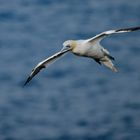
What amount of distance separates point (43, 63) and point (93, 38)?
2.71m

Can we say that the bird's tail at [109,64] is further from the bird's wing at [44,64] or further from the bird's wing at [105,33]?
the bird's wing at [44,64]

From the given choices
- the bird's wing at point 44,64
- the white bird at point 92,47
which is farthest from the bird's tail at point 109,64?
the bird's wing at point 44,64

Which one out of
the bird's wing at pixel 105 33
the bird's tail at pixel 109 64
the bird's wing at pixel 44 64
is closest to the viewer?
the bird's wing at pixel 105 33

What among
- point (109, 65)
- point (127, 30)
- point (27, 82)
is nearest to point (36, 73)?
point (27, 82)

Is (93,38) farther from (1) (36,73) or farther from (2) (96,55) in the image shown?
(1) (36,73)

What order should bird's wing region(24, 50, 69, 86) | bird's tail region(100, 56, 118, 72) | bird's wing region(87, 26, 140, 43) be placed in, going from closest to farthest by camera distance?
bird's wing region(87, 26, 140, 43) → bird's tail region(100, 56, 118, 72) → bird's wing region(24, 50, 69, 86)

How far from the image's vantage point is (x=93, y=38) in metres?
20.8

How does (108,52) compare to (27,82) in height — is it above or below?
above

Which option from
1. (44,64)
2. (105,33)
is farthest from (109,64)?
(44,64)

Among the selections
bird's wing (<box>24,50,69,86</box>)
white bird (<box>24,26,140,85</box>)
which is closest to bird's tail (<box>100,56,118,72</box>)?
white bird (<box>24,26,140,85</box>)

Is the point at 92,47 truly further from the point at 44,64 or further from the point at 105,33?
the point at 44,64

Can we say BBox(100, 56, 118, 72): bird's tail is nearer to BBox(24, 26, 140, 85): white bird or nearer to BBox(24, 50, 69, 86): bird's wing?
BBox(24, 26, 140, 85): white bird

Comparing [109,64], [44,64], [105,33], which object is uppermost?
[105,33]

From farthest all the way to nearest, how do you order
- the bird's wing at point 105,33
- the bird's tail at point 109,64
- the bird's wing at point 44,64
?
the bird's wing at point 44,64, the bird's tail at point 109,64, the bird's wing at point 105,33
